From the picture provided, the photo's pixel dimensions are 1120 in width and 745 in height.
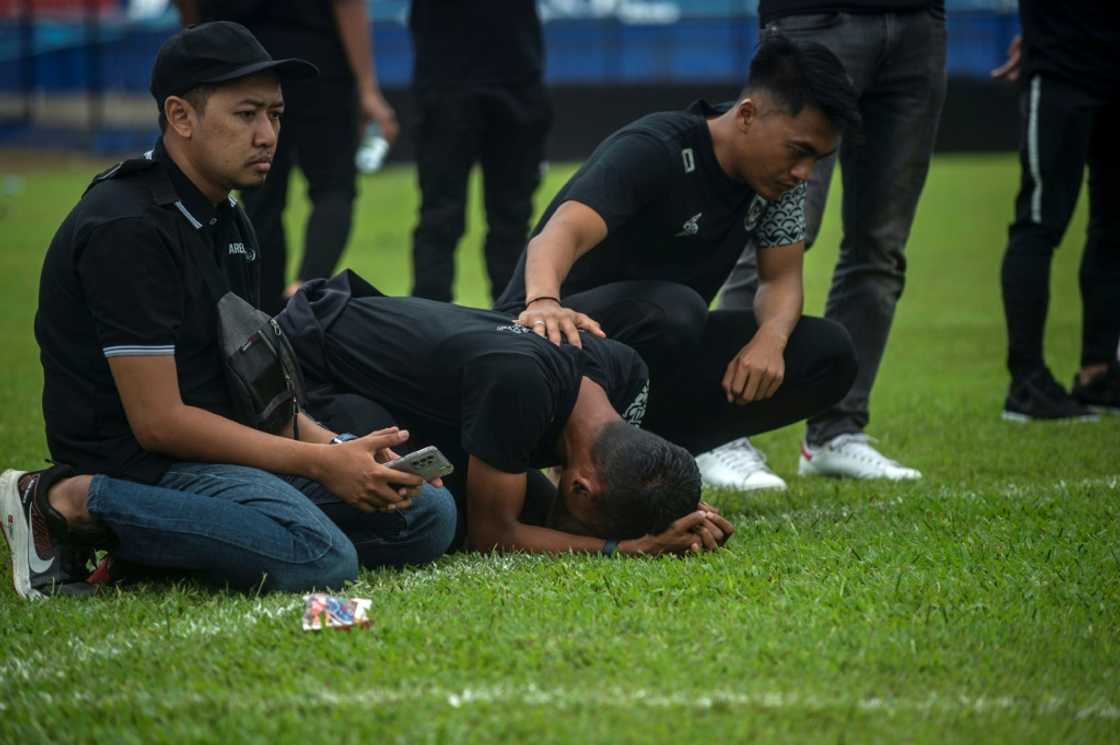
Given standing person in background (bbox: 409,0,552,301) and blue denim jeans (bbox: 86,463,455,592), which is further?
standing person in background (bbox: 409,0,552,301)

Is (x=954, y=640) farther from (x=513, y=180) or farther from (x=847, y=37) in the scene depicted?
(x=513, y=180)

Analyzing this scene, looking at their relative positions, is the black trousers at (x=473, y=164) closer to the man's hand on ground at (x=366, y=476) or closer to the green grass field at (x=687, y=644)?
the green grass field at (x=687, y=644)

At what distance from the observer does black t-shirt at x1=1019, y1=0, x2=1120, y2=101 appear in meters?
6.38

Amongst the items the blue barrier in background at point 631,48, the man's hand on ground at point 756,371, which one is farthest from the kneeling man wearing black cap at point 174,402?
the blue barrier in background at point 631,48

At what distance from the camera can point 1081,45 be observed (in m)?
6.39

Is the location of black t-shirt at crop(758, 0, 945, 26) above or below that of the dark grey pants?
above

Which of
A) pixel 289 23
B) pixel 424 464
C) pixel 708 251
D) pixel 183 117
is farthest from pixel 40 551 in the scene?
pixel 289 23

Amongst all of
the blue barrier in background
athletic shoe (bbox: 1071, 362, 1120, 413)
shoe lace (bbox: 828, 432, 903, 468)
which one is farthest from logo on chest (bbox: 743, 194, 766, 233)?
the blue barrier in background

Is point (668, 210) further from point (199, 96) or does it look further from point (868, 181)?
point (199, 96)

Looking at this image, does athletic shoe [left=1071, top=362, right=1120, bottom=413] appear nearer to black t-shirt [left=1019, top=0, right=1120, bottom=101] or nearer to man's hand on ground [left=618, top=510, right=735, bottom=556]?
black t-shirt [left=1019, top=0, right=1120, bottom=101]

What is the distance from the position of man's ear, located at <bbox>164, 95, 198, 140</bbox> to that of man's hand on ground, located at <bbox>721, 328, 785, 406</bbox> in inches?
68.6

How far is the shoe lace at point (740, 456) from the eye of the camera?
5496mm

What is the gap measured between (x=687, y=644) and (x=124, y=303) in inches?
59.8

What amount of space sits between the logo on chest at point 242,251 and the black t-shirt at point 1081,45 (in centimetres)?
357
